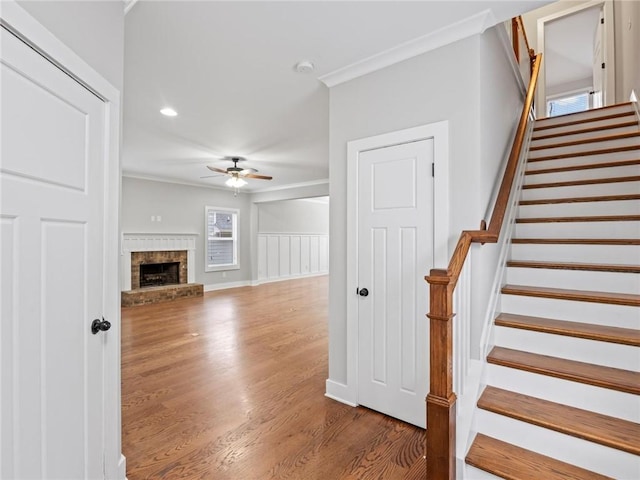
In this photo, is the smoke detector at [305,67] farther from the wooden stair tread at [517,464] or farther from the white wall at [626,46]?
the white wall at [626,46]

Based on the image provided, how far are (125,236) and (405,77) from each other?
6117 millimetres

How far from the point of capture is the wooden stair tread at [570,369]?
1.65 meters

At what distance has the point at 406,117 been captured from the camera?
231cm

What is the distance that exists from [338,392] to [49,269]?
2120mm

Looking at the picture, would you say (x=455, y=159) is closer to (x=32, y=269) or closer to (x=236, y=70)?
(x=236, y=70)

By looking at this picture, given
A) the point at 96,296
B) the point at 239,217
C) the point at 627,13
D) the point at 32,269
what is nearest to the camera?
the point at 32,269

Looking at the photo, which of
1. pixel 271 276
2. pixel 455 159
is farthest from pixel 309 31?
pixel 271 276


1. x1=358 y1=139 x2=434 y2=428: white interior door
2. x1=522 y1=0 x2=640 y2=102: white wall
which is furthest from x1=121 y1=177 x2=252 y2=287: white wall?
x1=522 y1=0 x2=640 y2=102: white wall

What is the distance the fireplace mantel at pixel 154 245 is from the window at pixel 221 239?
19.2 inches

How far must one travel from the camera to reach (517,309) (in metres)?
2.31

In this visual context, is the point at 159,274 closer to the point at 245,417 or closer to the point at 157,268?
the point at 157,268

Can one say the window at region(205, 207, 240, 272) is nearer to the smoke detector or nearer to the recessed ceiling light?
the recessed ceiling light

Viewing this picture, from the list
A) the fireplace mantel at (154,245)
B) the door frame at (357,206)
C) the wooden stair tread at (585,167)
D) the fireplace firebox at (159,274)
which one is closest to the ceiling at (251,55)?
the door frame at (357,206)

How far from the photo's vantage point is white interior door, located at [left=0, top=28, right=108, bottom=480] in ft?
3.62
